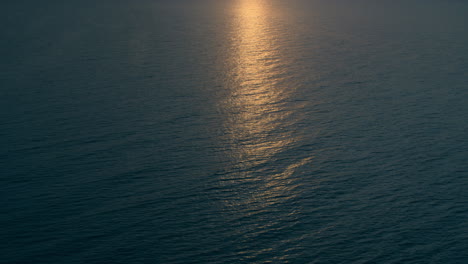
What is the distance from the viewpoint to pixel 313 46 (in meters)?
9.22

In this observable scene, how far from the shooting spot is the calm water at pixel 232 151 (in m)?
3.28

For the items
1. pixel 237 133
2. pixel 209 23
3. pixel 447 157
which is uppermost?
pixel 209 23

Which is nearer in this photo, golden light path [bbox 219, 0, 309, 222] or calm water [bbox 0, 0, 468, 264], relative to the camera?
calm water [bbox 0, 0, 468, 264]


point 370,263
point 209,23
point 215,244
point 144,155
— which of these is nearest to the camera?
Answer: point 370,263

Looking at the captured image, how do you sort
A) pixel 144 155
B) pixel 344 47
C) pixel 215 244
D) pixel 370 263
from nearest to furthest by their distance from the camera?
pixel 370 263, pixel 215 244, pixel 144 155, pixel 344 47

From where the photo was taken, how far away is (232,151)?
15.2 feet

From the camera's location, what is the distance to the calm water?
10.8 feet

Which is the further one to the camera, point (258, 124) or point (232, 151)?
point (258, 124)

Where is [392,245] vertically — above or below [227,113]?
below

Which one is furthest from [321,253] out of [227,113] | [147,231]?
[227,113]

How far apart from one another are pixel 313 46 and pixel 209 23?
11.4 ft

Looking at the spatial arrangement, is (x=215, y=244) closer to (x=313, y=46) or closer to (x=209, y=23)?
→ (x=313, y=46)

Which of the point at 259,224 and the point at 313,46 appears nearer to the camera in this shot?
the point at 259,224

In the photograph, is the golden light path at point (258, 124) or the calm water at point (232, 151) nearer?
the calm water at point (232, 151)
